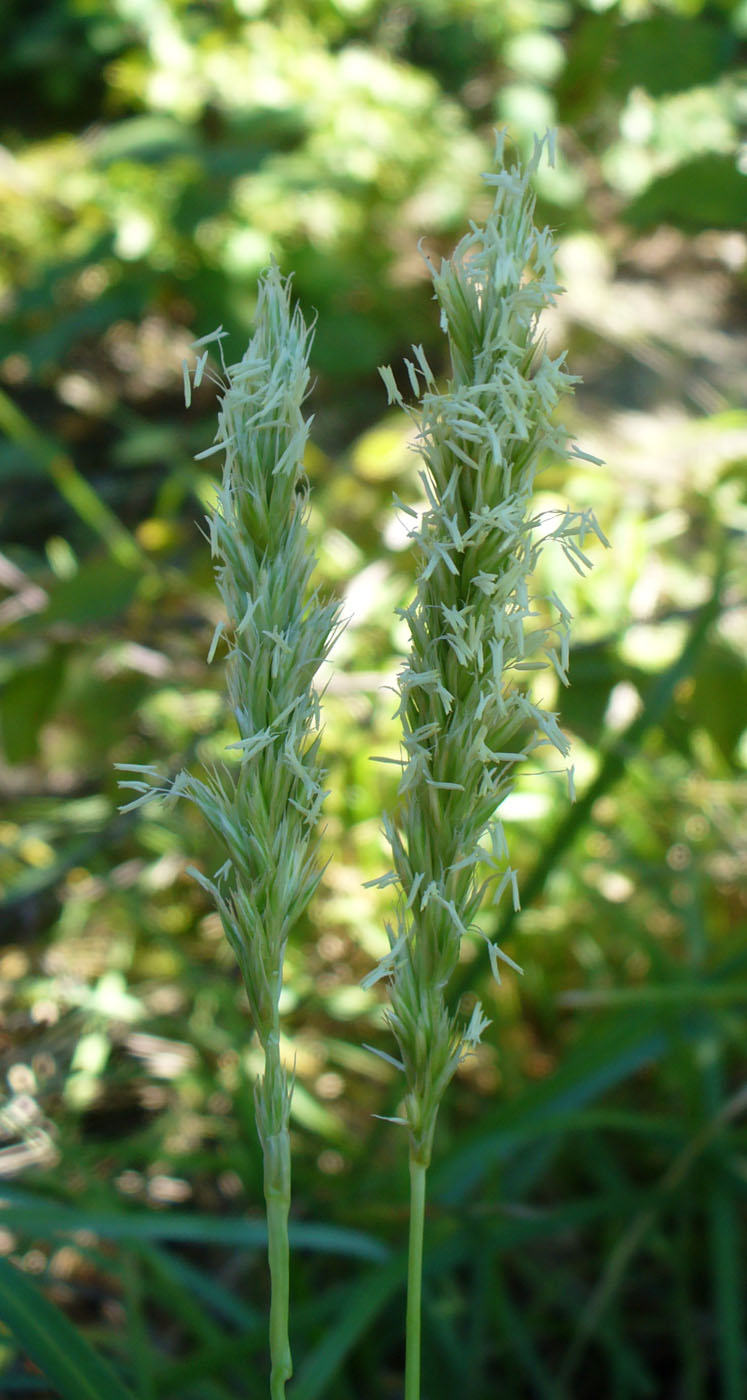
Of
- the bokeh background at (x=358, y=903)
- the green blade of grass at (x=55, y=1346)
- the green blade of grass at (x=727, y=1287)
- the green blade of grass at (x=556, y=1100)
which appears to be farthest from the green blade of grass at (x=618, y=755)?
the green blade of grass at (x=55, y=1346)

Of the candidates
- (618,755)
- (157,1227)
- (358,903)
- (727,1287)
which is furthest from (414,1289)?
(358,903)

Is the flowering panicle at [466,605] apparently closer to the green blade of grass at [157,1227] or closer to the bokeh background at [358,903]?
the bokeh background at [358,903]

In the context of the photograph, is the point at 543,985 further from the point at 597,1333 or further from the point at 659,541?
the point at 659,541

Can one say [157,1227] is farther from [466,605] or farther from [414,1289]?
[466,605]

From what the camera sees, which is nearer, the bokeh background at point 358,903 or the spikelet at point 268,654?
the spikelet at point 268,654

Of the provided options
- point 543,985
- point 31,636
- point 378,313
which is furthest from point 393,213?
point 543,985

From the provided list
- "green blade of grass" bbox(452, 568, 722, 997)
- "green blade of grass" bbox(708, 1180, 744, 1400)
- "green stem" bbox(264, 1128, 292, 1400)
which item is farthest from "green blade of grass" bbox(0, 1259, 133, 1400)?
"green blade of grass" bbox(708, 1180, 744, 1400)

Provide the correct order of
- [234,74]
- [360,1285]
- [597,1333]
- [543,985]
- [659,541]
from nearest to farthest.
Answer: [360,1285] < [597,1333] < [543,985] < [659,541] < [234,74]

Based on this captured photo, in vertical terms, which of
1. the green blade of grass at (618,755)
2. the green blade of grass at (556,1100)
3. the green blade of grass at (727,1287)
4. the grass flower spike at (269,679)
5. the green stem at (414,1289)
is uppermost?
the grass flower spike at (269,679)
